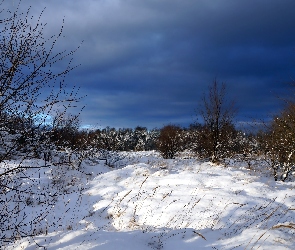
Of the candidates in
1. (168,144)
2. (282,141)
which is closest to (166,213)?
(282,141)

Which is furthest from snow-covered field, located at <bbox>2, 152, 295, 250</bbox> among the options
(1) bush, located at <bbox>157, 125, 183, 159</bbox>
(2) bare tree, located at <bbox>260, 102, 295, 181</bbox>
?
(1) bush, located at <bbox>157, 125, 183, 159</bbox>

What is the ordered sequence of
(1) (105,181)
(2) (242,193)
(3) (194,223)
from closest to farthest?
(3) (194,223), (2) (242,193), (1) (105,181)

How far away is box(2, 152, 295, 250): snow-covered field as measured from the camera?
4.21 metres

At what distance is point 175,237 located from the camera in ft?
15.2

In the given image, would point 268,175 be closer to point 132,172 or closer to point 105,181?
point 132,172

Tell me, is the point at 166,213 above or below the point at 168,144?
below

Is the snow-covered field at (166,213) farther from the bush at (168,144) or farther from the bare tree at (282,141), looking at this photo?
the bush at (168,144)

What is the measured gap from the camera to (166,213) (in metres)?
6.59

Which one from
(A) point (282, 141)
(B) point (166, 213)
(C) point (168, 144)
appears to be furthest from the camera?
(C) point (168, 144)

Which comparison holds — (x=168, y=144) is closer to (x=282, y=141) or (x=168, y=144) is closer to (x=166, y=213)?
(x=282, y=141)

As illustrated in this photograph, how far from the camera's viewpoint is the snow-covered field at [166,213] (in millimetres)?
4211

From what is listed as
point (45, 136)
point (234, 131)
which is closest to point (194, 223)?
point (45, 136)

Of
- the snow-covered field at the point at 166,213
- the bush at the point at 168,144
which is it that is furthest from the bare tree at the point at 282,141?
the bush at the point at 168,144

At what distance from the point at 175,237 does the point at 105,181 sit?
6.25 m
